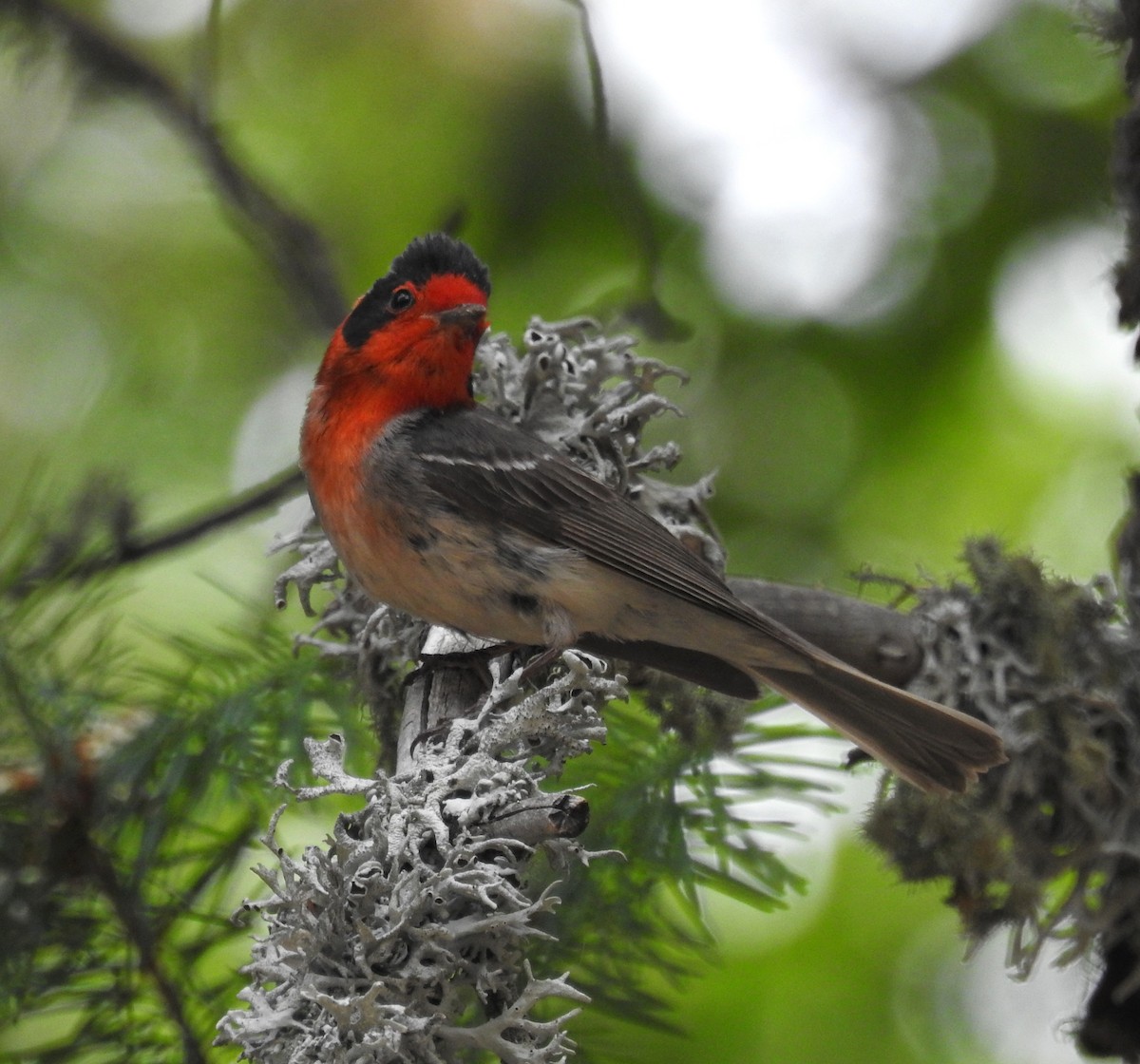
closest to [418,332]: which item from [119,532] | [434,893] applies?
[119,532]

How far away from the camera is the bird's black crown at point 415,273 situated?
357 cm

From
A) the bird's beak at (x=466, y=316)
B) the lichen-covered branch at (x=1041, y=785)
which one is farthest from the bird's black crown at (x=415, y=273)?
the lichen-covered branch at (x=1041, y=785)

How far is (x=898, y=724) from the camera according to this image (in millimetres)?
3150

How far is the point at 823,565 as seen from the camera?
17.6 ft

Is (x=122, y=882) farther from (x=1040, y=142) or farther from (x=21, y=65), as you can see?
(x=1040, y=142)

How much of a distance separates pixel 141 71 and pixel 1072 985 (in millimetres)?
4412

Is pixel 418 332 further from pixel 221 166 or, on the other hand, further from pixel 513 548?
pixel 221 166

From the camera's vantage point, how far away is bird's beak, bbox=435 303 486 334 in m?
3.48

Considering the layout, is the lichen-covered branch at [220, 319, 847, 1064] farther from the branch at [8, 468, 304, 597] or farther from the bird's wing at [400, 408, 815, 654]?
the branch at [8, 468, 304, 597]

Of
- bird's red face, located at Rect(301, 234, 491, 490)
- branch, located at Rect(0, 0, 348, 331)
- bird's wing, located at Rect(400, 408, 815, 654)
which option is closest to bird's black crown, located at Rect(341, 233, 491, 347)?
bird's red face, located at Rect(301, 234, 491, 490)

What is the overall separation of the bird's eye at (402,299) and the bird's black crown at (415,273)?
0.02 m

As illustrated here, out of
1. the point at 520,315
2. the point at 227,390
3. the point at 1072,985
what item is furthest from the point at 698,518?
the point at 227,390

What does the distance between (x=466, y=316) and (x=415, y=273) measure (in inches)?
9.9

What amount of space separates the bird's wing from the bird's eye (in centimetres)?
38
